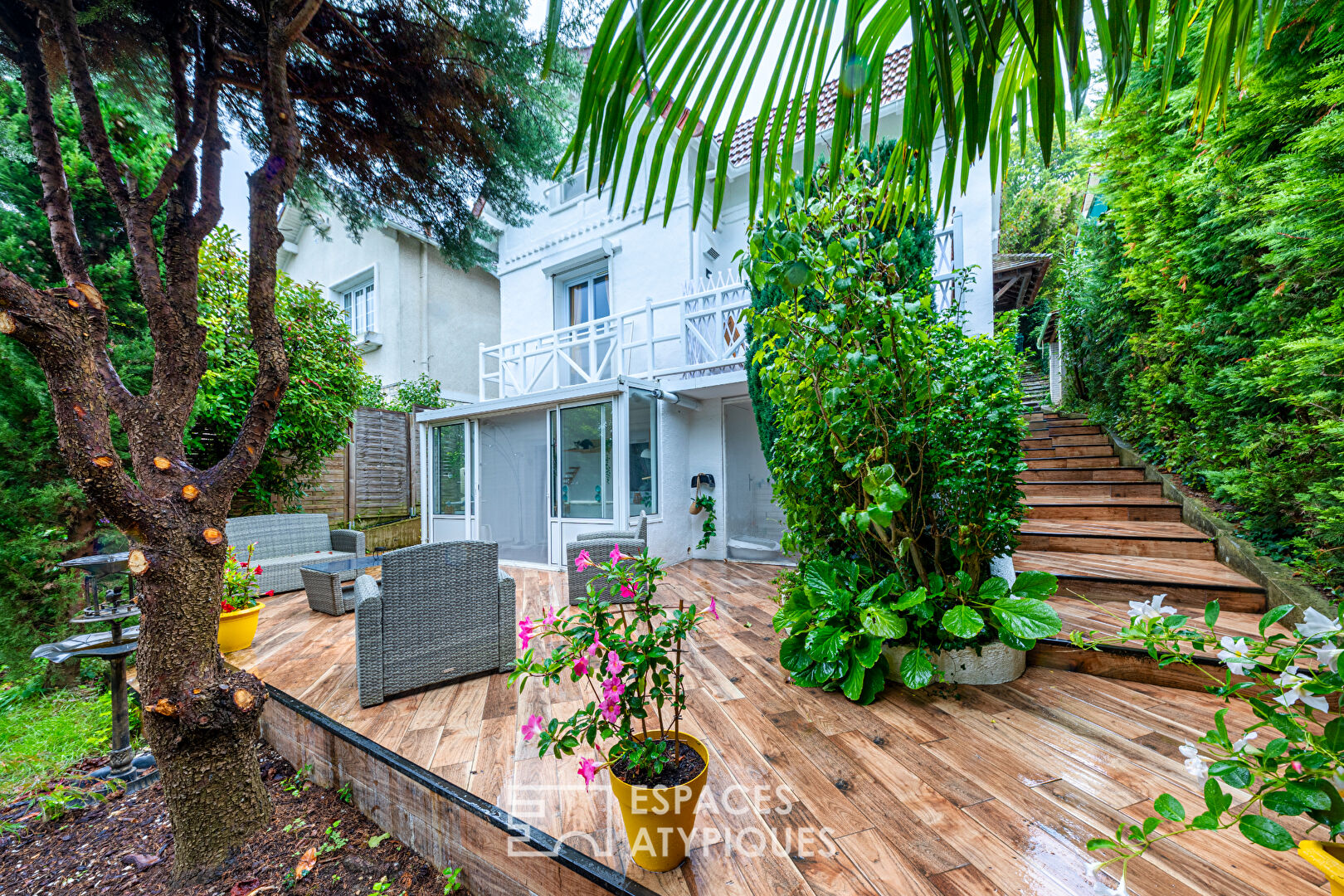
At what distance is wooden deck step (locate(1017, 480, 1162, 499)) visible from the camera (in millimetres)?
4137

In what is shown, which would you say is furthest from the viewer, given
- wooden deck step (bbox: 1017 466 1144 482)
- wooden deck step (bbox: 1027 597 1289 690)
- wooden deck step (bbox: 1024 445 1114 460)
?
wooden deck step (bbox: 1024 445 1114 460)

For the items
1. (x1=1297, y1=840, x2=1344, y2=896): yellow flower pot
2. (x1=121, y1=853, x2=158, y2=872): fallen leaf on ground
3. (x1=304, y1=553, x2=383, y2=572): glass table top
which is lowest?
(x1=121, y1=853, x2=158, y2=872): fallen leaf on ground

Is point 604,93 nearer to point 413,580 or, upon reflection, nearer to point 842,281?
point 842,281

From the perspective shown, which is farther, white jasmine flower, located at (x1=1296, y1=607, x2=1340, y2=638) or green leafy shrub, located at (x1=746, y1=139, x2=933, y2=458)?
green leafy shrub, located at (x1=746, y1=139, x2=933, y2=458)

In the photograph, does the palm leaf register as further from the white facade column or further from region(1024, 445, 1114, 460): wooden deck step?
region(1024, 445, 1114, 460): wooden deck step

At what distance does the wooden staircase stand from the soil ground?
2.66 metres

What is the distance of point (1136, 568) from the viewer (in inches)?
124

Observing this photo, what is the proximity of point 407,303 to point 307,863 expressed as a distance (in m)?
8.83

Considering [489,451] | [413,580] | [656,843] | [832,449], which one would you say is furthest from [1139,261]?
[489,451]

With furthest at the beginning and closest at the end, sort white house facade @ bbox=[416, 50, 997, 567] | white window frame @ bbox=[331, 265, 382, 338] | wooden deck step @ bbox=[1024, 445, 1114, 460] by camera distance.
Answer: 1. white window frame @ bbox=[331, 265, 382, 338]
2. white house facade @ bbox=[416, 50, 997, 567]
3. wooden deck step @ bbox=[1024, 445, 1114, 460]

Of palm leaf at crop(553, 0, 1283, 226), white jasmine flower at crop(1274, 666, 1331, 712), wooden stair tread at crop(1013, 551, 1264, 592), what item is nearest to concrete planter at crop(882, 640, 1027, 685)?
wooden stair tread at crop(1013, 551, 1264, 592)

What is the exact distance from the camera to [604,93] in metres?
0.68

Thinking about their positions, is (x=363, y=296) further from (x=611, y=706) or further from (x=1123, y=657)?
(x=1123, y=657)

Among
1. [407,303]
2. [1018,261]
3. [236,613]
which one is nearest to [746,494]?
[236,613]
